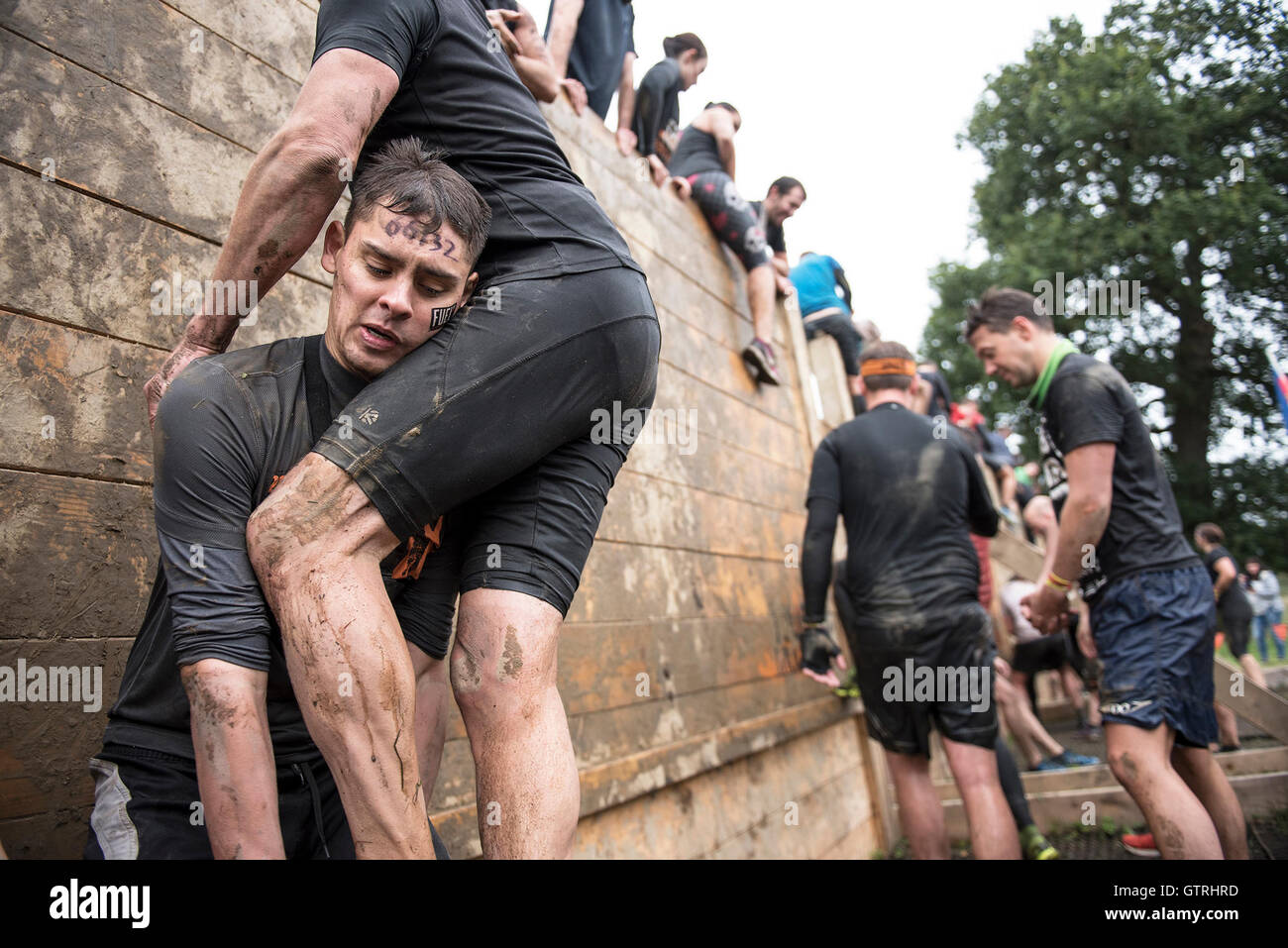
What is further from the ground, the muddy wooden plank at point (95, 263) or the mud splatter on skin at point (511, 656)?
the muddy wooden plank at point (95, 263)

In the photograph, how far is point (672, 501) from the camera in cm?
446

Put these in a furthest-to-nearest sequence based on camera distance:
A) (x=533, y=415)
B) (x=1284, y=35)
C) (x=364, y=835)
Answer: (x=1284, y=35), (x=533, y=415), (x=364, y=835)

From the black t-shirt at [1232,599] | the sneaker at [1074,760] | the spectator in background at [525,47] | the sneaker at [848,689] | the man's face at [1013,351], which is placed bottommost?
the sneaker at [1074,760]

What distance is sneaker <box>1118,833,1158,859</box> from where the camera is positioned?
4.51 meters

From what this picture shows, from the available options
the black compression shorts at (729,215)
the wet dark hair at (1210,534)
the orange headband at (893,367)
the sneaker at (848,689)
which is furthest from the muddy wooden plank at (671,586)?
the wet dark hair at (1210,534)

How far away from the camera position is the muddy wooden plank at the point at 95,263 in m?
1.96

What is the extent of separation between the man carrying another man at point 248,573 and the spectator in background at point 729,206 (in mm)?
4499

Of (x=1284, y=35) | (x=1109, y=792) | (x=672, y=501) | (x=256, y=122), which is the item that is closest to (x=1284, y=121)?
(x=1284, y=35)

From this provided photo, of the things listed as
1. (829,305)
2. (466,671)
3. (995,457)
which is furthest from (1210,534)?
(466,671)

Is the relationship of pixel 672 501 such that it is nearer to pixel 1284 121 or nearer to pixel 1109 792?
pixel 1109 792

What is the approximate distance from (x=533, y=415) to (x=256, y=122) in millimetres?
1687

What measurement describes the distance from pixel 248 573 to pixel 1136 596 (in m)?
3.17

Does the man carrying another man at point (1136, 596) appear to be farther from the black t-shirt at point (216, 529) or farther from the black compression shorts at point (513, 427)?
the black t-shirt at point (216, 529)

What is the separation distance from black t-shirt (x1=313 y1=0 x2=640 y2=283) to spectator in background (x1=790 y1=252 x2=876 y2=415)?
21.7ft
